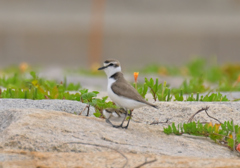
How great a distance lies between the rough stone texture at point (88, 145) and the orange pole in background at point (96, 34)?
13379 mm

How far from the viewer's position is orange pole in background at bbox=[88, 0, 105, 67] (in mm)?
18125

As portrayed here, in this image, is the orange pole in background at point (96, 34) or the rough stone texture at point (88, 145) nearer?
the rough stone texture at point (88, 145)

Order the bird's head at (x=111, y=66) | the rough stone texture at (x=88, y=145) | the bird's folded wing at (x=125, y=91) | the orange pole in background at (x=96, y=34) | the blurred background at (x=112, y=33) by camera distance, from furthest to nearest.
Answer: the blurred background at (x=112, y=33), the orange pole in background at (x=96, y=34), the bird's head at (x=111, y=66), the bird's folded wing at (x=125, y=91), the rough stone texture at (x=88, y=145)

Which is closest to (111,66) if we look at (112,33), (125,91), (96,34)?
(125,91)

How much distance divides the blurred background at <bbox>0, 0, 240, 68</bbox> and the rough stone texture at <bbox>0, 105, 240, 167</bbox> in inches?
553

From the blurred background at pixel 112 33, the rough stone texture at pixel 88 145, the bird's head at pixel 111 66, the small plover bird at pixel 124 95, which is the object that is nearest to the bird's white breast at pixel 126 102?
the small plover bird at pixel 124 95

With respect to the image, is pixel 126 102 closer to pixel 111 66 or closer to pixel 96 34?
pixel 111 66

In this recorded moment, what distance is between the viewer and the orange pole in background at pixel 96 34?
18125mm

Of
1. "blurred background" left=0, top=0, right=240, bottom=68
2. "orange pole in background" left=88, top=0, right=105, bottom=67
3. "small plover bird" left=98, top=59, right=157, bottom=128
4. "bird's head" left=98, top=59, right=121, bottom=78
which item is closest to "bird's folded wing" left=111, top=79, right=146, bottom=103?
"small plover bird" left=98, top=59, right=157, bottom=128

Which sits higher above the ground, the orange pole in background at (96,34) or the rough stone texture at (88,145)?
the orange pole in background at (96,34)

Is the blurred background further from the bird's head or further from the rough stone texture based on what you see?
the rough stone texture

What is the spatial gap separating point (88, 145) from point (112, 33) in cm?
1553

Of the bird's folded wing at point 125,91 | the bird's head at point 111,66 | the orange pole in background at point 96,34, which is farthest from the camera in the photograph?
the orange pole in background at point 96,34

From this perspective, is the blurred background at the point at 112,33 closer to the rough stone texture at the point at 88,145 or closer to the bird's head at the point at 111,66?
the bird's head at the point at 111,66
